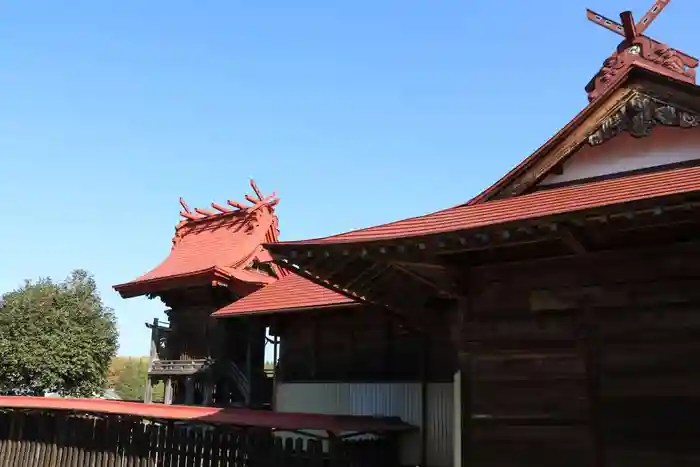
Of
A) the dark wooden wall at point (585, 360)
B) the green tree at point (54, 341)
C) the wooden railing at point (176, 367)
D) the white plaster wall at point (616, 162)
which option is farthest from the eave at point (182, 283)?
the dark wooden wall at point (585, 360)

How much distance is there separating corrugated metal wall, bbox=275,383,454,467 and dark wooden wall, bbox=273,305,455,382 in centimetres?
19

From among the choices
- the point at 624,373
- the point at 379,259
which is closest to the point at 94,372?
the point at 379,259

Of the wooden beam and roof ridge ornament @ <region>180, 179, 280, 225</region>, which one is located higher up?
roof ridge ornament @ <region>180, 179, 280, 225</region>

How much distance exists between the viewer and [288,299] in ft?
47.3

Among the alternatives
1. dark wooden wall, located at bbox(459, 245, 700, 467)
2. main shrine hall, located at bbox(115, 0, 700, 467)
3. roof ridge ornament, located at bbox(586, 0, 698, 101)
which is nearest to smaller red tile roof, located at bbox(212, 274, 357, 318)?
main shrine hall, located at bbox(115, 0, 700, 467)

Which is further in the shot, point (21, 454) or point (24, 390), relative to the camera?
point (24, 390)

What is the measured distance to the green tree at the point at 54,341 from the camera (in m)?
24.7

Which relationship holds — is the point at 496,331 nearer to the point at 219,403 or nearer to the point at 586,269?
the point at 586,269

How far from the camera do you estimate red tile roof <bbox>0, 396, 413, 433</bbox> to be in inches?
382

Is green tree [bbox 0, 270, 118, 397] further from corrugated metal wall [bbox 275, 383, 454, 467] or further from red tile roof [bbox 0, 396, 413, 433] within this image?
corrugated metal wall [bbox 275, 383, 454, 467]

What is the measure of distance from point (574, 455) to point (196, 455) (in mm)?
6650

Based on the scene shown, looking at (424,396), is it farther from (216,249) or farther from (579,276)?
(216,249)

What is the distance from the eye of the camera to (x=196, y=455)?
430 inches

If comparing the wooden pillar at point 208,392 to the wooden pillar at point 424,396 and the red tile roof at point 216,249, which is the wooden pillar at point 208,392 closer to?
the red tile roof at point 216,249
